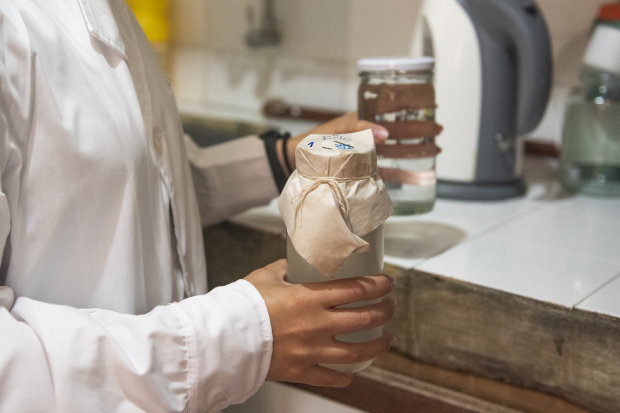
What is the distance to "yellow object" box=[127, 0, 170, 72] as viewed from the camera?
177 centimetres

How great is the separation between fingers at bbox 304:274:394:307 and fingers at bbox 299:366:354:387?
0.22 feet

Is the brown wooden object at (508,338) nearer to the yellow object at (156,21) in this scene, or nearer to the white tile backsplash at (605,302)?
the white tile backsplash at (605,302)

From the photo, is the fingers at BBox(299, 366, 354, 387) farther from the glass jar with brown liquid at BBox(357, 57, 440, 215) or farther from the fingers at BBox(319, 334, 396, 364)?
the glass jar with brown liquid at BBox(357, 57, 440, 215)

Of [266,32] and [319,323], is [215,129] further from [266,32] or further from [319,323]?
[319,323]

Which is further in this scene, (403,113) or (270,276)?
(403,113)

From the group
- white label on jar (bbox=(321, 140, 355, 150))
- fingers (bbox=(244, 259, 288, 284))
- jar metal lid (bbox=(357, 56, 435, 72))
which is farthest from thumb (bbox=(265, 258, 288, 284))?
jar metal lid (bbox=(357, 56, 435, 72))

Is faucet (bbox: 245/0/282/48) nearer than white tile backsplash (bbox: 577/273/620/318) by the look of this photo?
No

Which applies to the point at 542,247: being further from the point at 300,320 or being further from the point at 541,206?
the point at 300,320

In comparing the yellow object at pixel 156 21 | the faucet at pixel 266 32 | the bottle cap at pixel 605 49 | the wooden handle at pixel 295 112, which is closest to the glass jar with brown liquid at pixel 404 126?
the bottle cap at pixel 605 49

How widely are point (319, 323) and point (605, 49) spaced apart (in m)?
0.74

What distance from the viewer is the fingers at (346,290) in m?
0.51

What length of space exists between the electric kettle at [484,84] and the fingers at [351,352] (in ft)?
1.66

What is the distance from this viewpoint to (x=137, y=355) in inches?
19.1

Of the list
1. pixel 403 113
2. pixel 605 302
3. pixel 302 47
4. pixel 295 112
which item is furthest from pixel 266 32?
pixel 605 302
